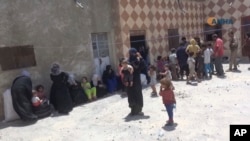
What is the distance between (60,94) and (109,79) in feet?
7.17

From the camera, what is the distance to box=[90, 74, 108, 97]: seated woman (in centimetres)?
1014

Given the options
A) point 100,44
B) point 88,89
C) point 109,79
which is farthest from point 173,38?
point 88,89

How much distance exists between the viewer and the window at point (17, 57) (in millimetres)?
8438

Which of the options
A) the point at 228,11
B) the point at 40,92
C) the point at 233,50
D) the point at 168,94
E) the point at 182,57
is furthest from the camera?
the point at 228,11

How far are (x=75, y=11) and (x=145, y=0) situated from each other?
10.6 ft

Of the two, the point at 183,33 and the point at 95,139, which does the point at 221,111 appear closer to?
the point at 95,139

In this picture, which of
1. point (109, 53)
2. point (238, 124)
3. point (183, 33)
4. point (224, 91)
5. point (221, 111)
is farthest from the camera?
point (183, 33)

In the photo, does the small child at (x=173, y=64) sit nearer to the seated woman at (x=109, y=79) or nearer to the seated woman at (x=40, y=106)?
the seated woman at (x=109, y=79)

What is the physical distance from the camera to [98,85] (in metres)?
10.2

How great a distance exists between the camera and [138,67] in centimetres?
742

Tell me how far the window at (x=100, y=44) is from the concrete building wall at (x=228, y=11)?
7.13 metres

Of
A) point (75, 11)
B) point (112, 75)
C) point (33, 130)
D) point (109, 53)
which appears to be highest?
point (75, 11)

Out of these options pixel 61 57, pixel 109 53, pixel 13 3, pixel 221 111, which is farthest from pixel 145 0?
pixel 221 111

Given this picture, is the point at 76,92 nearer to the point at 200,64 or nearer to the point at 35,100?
the point at 35,100
